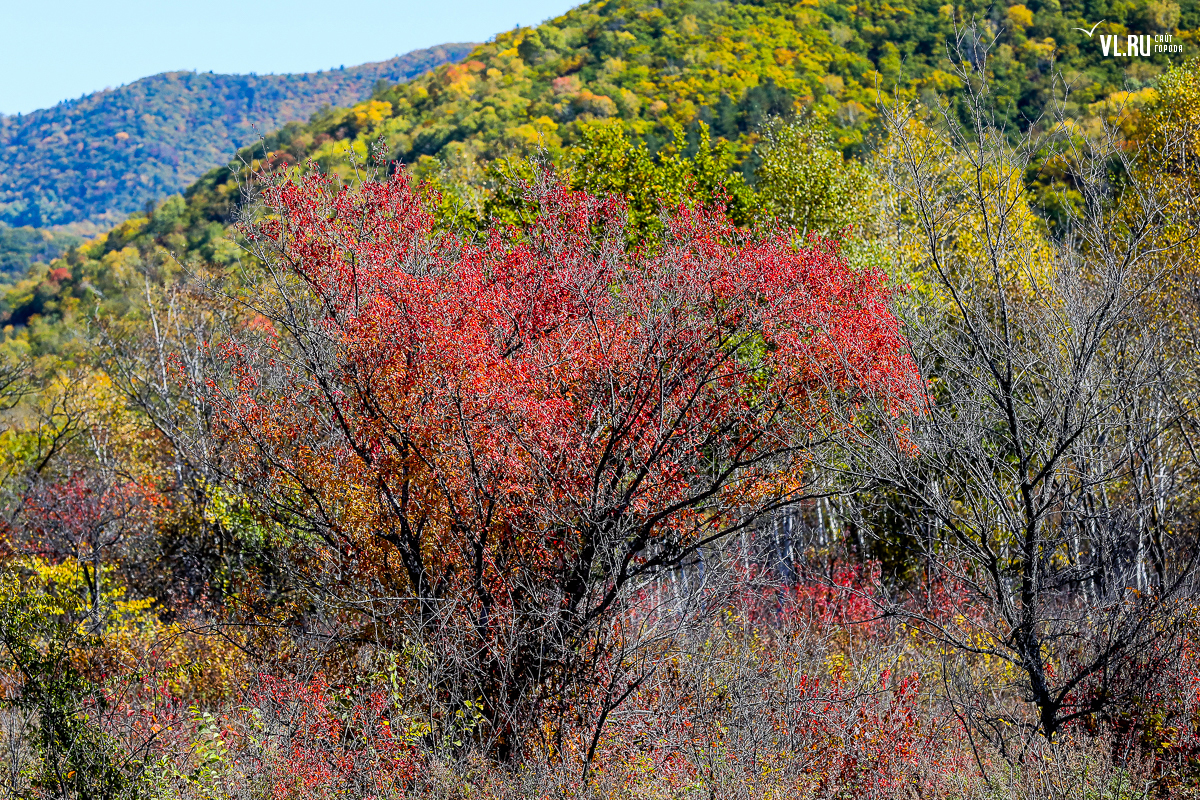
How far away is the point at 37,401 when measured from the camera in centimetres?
3934

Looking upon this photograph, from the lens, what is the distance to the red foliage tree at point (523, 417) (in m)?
9.23

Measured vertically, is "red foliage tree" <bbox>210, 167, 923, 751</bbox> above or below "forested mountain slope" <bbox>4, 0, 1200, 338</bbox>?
below

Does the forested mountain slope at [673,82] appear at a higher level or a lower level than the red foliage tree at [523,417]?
higher

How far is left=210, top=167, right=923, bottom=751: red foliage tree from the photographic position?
9.23 metres

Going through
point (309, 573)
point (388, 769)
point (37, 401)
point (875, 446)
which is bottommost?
point (37, 401)

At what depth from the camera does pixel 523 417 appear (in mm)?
9406

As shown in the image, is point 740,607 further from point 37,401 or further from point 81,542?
point 37,401

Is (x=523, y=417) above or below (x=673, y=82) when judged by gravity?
below

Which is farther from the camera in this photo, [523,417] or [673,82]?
[673,82]

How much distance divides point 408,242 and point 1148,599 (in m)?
9.03

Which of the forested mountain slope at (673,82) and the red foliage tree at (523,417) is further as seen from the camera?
the forested mountain slope at (673,82)

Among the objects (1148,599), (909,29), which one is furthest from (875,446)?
(909,29)

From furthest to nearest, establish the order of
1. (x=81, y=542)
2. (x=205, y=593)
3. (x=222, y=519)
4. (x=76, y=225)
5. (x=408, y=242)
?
(x=76, y=225), (x=81, y=542), (x=205, y=593), (x=222, y=519), (x=408, y=242)

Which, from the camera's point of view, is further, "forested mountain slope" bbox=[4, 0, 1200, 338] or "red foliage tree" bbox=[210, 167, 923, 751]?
"forested mountain slope" bbox=[4, 0, 1200, 338]
